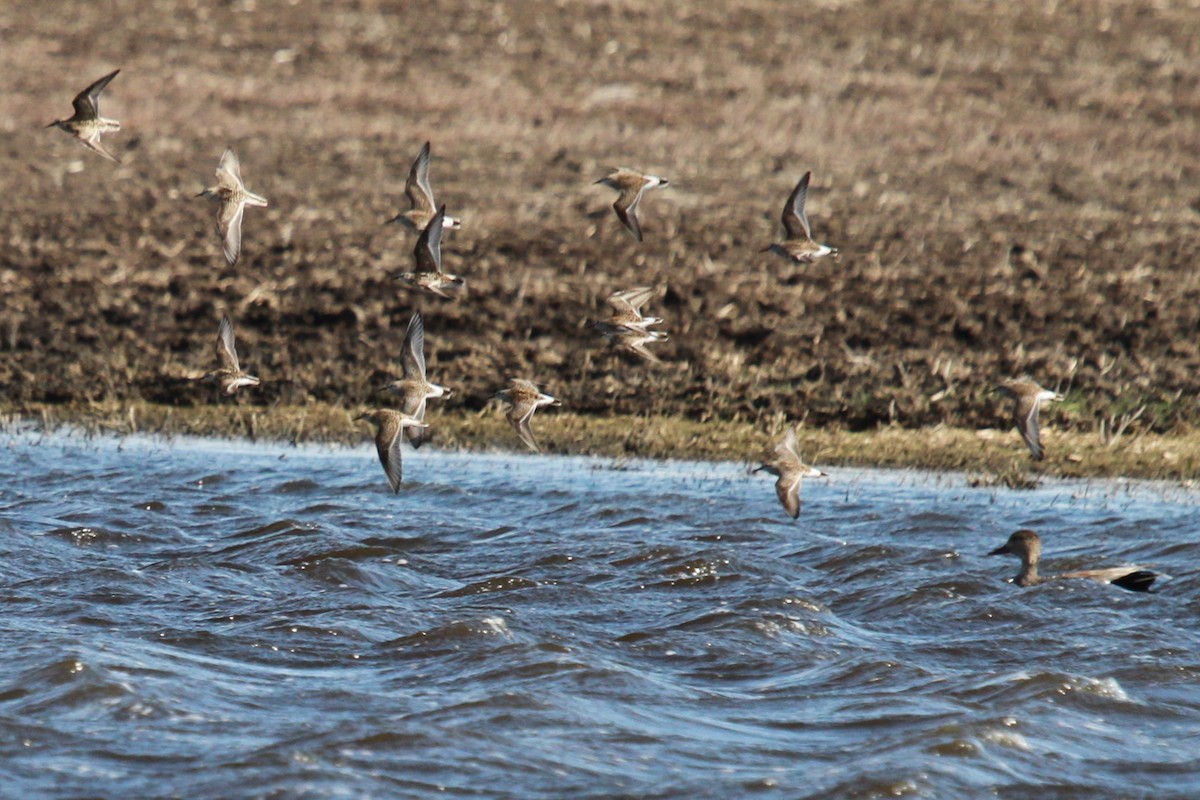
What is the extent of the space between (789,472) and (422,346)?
111 inches

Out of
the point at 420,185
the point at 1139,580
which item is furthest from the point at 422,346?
the point at 1139,580

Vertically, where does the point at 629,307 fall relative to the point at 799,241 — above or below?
below

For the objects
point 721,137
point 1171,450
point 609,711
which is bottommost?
point 609,711

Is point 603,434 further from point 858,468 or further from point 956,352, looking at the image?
point 956,352

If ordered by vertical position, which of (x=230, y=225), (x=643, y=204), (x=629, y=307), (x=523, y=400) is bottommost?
(x=523, y=400)

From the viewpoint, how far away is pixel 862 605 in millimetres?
10016

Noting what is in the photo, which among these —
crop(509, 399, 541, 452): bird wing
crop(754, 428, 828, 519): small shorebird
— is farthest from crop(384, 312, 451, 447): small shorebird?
crop(754, 428, 828, 519): small shorebird

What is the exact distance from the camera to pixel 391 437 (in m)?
10.9

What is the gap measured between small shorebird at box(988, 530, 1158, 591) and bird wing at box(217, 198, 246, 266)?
5.54 m

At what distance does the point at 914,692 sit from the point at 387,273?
1081cm

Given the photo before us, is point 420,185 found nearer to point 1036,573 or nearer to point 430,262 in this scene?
point 430,262

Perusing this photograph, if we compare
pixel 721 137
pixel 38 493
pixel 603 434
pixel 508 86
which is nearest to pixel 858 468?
pixel 603 434

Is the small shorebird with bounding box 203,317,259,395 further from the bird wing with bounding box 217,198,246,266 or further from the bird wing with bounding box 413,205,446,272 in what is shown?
the bird wing with bounding box 413,205,446,272

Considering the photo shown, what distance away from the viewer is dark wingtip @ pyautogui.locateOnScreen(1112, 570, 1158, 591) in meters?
9.95
